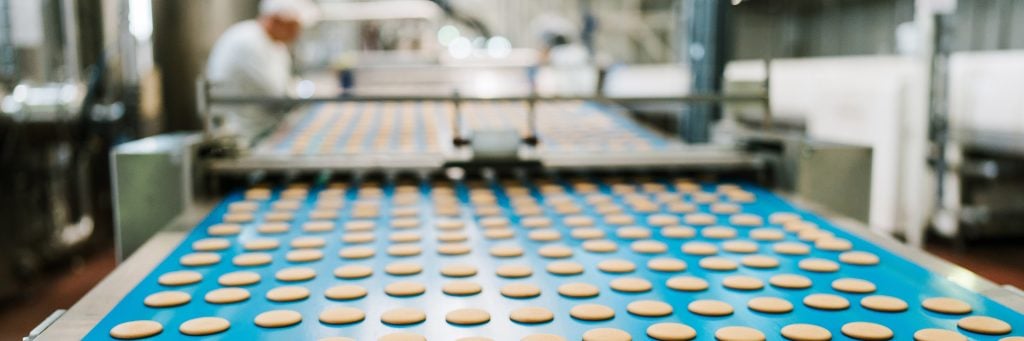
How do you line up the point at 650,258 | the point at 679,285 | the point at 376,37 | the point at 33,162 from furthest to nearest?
the point at 376,37
the point at 33,162
the point at 650,258
the point at 679,285

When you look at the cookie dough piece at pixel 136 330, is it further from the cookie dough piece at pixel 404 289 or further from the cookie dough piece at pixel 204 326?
the cookie dough piece at pixel 404 289

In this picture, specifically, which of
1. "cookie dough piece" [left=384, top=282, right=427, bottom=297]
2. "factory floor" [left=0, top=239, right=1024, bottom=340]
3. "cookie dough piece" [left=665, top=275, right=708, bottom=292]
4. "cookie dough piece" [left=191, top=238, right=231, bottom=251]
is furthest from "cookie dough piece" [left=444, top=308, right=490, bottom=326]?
"factory floor" [left=0, top=239, right=1024, bottom=340]

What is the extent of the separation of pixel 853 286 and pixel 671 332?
432mm

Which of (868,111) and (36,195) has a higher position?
(868,111)

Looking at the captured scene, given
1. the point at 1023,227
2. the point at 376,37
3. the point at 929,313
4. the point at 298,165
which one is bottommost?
the point at 1023,227

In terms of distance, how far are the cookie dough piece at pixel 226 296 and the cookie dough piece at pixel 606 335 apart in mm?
604

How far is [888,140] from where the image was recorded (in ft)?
14.8

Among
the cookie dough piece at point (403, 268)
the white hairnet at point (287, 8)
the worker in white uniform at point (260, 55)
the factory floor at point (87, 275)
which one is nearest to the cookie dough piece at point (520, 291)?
the cookie dough piece at point (403, 268)

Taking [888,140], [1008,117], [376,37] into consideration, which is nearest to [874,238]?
[1008,117]

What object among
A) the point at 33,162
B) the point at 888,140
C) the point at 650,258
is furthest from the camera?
the point at 888,140

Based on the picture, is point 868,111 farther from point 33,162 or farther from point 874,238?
point 33,162

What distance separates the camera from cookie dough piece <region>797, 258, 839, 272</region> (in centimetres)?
154

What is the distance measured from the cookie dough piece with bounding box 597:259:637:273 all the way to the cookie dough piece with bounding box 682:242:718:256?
0.17 metres

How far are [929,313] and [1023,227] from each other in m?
3.72
